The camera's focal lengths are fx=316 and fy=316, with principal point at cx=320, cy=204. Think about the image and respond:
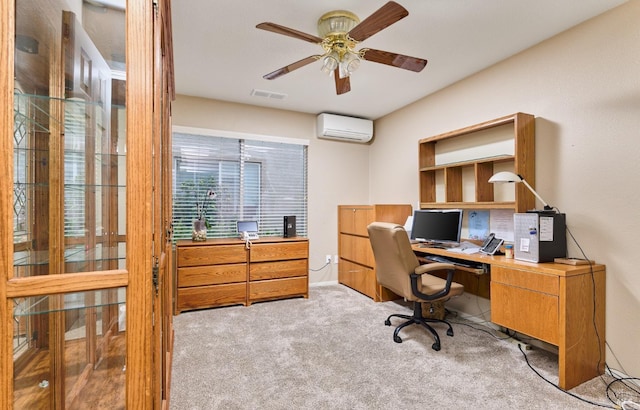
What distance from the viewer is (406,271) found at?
265 cm

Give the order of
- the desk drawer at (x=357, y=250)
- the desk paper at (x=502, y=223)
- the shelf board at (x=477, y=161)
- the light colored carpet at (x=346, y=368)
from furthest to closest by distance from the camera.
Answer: the desk drawer at (x=357, y=250), the desk paper at (x=502, y=223), the shelf board at (x=477, y=161), the light colored carpet at (x=346, y=368)

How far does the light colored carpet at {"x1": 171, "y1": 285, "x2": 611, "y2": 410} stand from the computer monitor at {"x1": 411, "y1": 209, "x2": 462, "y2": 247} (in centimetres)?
86

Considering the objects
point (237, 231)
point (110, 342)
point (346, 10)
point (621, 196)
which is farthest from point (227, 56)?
point (621, 196)

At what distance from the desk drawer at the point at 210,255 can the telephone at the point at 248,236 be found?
0.14 m

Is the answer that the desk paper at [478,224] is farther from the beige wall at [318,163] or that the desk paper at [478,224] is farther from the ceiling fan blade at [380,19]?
the ceiling fan blade at [380,19]

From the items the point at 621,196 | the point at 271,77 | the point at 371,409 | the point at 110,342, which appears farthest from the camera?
the point at 271,77

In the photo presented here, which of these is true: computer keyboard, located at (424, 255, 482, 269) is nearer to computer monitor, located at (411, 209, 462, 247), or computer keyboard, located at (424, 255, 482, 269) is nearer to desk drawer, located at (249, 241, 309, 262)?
computer monitor, located at (411, 209, 462, 247)

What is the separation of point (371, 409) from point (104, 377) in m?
1.39

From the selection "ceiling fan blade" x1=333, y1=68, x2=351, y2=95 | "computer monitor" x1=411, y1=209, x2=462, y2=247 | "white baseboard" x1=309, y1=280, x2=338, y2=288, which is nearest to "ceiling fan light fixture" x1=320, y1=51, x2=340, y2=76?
"ceiling fan blade" x1=333, y1=68, x2=351, y2=95

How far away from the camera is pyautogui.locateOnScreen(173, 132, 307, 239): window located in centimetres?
390

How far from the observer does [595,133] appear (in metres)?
2.33

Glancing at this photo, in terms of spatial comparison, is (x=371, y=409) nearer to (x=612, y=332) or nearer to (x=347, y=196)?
(x=612, y=332)

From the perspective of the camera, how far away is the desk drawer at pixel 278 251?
12.3ft

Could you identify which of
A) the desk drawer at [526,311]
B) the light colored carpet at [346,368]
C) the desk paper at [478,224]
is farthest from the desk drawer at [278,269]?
the desk drawer at [526,311]
